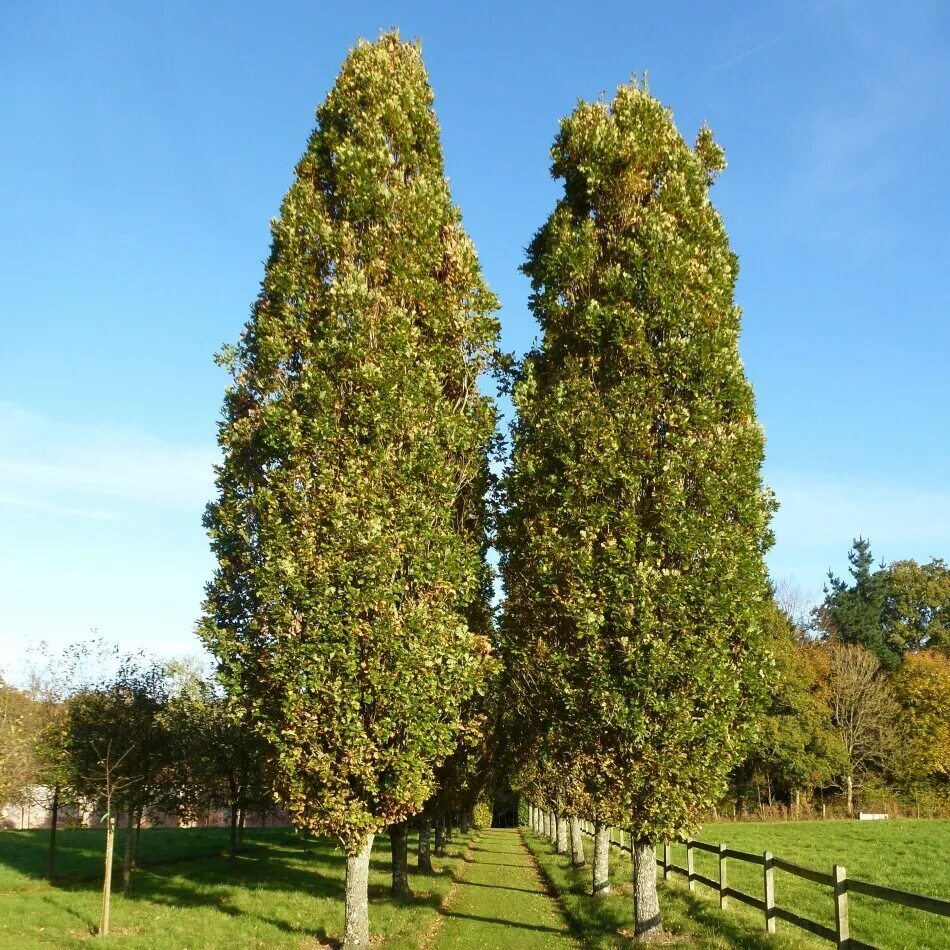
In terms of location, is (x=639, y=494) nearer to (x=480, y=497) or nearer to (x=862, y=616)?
(x=480, y=497)

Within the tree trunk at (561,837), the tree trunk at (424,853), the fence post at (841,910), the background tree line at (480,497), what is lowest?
the tree trunk at (561,837)

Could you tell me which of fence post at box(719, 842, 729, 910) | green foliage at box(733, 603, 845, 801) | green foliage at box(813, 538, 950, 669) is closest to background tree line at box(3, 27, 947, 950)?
fence post at box(719, 842, 729, 910)

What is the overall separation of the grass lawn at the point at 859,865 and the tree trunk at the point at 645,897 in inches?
93.7

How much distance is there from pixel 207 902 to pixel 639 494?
56.2ft

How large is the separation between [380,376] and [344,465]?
2.02 m

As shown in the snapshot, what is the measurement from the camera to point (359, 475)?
17172 mm

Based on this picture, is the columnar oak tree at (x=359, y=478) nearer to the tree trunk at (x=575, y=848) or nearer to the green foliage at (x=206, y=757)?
the green foliage at (x=206, y=757)

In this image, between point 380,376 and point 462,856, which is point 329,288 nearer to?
point 380,376

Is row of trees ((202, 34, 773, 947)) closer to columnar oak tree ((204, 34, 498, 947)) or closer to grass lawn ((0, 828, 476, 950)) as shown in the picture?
columnar oak tree ((204, 34, 498, 947))

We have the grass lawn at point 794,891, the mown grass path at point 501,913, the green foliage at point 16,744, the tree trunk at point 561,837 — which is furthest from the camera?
the tree trunk at point 561,837

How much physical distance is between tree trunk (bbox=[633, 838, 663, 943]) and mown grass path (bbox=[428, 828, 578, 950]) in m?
1.39

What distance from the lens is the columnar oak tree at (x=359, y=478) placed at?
16281 mm

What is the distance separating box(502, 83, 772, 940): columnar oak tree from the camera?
16.7 m

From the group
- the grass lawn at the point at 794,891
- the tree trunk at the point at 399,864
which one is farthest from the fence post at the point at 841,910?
the tree trunk at the point at 399,864
